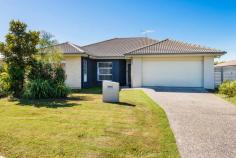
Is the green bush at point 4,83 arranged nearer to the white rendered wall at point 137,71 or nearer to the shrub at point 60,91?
the shrub at point 60,91

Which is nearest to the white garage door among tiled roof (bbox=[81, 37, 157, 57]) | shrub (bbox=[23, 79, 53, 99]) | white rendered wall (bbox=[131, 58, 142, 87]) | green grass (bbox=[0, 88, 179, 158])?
white rendered wall (bbox=[131, 58, 142, 87])

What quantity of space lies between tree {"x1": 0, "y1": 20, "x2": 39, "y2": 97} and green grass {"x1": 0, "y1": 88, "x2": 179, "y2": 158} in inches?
184

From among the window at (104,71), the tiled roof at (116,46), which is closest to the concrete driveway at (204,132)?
the window at (104,71)

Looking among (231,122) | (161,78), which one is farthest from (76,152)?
(161,78)

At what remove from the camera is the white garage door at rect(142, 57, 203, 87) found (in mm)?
16797

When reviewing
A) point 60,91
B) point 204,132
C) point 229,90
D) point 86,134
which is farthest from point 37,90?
point 229,90

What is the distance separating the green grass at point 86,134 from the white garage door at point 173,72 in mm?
9914

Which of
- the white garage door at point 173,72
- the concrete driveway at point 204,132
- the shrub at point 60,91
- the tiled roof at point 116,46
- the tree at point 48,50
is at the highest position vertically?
the tiled roof at point 116,46

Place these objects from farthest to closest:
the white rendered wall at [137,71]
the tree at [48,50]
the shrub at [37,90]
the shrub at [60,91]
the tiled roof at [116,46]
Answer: the tiled roof at [116,46]
the white rendered wall at [137,71]
the tree at [48,50]
the shrub at [60,91]
the shrub at [37,90]

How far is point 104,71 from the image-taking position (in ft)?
66.8

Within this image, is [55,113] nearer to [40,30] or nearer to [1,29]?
[40,30]

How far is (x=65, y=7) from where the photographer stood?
1440cm

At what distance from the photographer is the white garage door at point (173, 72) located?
661 inches

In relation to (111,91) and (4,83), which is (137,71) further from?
(4,83)
